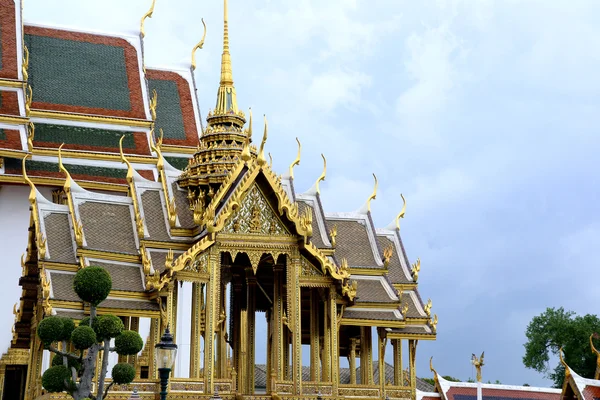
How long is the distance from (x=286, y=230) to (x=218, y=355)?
99.0 inches

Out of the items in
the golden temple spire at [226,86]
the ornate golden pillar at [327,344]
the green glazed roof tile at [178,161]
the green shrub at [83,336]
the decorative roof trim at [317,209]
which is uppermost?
the green glazed roof tile at [178,161]

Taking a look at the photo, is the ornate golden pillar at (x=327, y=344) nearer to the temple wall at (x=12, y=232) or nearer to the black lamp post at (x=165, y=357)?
the black lamp post at (x=165, y=357)

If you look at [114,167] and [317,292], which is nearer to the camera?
[317,292]

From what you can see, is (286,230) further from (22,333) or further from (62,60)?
(62,60)

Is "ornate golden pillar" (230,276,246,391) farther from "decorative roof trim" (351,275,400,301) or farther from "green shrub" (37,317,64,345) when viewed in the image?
"green shrub" (37,317,64,345)

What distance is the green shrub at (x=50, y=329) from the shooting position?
13.6 m

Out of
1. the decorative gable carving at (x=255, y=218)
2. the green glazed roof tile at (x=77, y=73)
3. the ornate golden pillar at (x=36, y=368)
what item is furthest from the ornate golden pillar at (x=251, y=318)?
the green glazed roof tile at (x=77, y=73)

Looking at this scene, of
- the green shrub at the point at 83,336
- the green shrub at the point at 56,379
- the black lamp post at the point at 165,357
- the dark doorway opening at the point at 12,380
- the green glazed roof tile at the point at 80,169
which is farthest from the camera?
the green glazed roof tile at the point at 80,169

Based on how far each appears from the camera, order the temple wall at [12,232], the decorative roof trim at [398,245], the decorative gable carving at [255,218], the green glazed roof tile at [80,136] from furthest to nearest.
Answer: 1. the green glazed roof tile at [80,136]
2. the temple wall at [12,232]
3. the decorative roof trim at [398,245]
4. the decorative gable carving at [255,218]

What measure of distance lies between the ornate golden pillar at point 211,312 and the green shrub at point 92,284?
2.71 meters

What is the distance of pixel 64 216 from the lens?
17.8 metres

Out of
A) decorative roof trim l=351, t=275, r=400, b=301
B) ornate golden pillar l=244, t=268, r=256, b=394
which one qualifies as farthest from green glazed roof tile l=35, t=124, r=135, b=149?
decorative roof trim l=351, t=275, r=400, b=301

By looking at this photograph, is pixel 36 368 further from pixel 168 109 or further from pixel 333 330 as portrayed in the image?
pixel 168 109

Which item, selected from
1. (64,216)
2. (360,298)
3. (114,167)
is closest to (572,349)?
(114,167)
